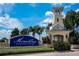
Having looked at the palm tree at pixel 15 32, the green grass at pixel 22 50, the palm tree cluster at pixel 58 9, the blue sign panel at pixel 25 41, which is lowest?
the green grass at pixel 22 50

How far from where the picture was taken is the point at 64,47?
6.04 m

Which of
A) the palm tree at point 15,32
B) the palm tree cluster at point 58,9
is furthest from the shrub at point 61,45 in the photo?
the palm tree at point 15,32

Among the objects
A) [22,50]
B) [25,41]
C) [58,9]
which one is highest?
[58,9]

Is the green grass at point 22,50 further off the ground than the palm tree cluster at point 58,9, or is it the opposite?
the palm tree cluster at point 58,9

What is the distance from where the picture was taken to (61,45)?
604cm

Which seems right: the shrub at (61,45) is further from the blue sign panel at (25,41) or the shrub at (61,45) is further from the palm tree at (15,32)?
the palm tree at (15,32)

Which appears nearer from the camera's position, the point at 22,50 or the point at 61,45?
the point at 22,50

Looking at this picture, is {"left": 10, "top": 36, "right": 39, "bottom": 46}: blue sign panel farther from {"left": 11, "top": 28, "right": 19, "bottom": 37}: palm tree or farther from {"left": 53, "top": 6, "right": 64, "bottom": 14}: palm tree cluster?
{"left": 53, "top": 6, "right": 64, "bottom": 14}: palm tree cluster

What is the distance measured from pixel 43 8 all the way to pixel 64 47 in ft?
2.89

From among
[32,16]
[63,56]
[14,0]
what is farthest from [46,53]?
[14,0]

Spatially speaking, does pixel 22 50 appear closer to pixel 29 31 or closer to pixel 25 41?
pixel 25 41

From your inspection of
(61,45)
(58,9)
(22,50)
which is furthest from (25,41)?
(58,9)

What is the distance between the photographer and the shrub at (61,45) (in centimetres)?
600

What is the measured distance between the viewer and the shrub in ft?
19.7
